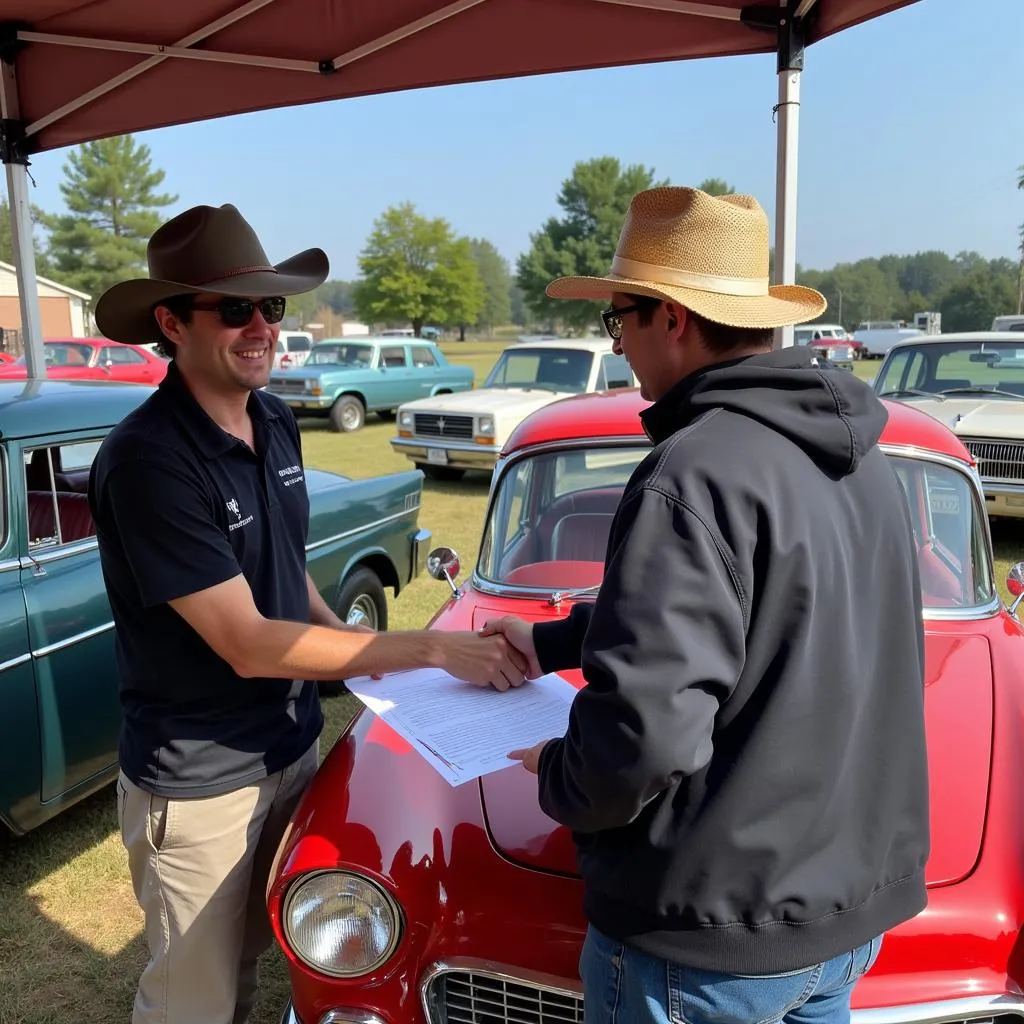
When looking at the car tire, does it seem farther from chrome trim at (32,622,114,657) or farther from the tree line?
the tree line

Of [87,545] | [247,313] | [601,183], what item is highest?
[601,183]

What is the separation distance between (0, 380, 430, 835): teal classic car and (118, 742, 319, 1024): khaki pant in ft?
4.12

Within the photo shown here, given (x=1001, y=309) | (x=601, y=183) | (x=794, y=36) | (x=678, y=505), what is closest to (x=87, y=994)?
(x=678, y=505)

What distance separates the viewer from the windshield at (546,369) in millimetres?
11820

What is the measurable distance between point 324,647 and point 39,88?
4283 millimetres

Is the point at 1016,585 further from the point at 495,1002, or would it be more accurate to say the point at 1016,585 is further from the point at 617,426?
the point at 495,1002

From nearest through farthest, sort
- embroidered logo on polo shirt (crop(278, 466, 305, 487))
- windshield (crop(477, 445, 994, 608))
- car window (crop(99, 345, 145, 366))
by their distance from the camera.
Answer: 1. embroidered logo on polo shirt (crop(278, 466, 305, 487))
2. windshield (crop(477, 445, 994, 608))
3. car window (crop(99, 345, 145, 366))

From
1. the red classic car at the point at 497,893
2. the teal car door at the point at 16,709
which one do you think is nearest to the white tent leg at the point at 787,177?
the red classic car at the point at 497,893

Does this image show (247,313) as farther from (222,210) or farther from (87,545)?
(87,545)

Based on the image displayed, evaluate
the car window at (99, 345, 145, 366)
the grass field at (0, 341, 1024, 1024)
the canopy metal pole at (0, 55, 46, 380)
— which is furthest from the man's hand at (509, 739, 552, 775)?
the car window at (99, 345, 145, 366)

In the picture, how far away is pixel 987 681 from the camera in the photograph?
254 centimetres

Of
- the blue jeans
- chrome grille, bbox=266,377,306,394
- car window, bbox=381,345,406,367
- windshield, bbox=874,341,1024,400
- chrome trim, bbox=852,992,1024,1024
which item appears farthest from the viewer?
car window, bbox=381,345,406,367

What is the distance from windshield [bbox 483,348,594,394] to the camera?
11.8 m

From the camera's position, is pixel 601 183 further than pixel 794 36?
Yes
